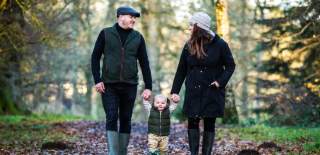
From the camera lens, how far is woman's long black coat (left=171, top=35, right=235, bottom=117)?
7797 millimetres

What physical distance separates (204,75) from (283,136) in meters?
5.09

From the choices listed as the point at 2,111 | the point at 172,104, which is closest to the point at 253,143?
the point at 172,104

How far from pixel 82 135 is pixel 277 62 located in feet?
32.2

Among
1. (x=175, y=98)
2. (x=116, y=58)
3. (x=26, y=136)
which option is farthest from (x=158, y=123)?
(x=26, y=136)

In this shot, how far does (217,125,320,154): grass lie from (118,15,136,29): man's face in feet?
12.5

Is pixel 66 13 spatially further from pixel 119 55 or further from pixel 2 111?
pixel 119 55

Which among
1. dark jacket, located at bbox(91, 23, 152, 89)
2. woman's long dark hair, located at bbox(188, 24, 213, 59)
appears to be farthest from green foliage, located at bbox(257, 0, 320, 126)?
dark jacket, located at bbox(91, 23, 152, 89)

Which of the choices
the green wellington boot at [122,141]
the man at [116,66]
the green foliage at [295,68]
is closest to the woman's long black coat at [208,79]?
the man at [116,66]

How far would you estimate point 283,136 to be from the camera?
40.1ft

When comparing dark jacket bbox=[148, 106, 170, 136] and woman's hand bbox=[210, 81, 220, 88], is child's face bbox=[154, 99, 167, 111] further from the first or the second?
woman's hand bbox=[210, 81, 220, 88]

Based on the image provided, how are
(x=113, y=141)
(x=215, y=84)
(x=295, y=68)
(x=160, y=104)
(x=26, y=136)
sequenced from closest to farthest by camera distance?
1. (x=215, y=84)
2. (x=113, y=141)
3. (x=160, y=104)
4. (x=26, y=136)
5. (x=295, y=68)

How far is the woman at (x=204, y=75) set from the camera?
25.5ft

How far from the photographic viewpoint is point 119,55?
790 cm

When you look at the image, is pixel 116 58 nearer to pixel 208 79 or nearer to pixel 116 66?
pixel 116 66
